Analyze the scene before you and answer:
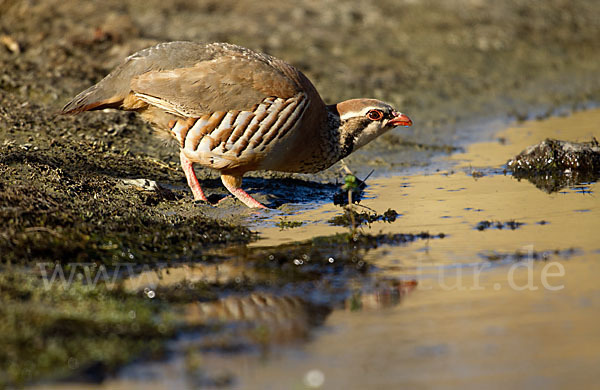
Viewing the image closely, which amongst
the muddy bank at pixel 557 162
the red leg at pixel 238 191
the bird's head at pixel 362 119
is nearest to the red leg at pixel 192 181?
the red leg at pixel 238 191

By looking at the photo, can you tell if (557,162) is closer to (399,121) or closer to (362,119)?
(399,121)

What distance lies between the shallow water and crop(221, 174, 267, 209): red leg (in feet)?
1.01

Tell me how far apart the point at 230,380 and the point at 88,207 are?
3.31 meters

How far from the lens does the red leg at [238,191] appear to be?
7582 mm

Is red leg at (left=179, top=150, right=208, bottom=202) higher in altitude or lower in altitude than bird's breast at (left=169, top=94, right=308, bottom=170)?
lower

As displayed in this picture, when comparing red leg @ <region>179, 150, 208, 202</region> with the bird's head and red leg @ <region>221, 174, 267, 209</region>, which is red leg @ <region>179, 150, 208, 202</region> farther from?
the bird's head

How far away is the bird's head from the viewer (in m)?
7.86

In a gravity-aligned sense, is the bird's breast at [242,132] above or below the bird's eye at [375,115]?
below

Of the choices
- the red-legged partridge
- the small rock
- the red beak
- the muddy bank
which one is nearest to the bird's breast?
the red-legged partridge

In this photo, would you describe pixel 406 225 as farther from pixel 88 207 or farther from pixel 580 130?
pixel 580 130

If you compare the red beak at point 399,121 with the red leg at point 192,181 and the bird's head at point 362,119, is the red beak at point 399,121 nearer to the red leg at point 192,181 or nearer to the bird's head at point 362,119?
the bird's head at point 362,119

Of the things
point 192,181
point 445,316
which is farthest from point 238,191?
point 445,316

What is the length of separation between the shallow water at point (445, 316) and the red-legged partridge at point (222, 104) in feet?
2.06

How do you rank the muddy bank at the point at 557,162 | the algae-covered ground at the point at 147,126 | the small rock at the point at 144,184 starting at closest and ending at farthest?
the algae-covered ground at the point at 147,126 < the small rock at the point at 144,184 < the muddy bank at the point at 557,162
